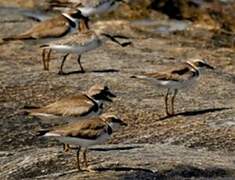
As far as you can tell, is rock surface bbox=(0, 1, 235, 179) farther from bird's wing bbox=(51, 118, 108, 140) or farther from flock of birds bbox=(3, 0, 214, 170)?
bird's wing bbox=(51, 118, 108, 140)

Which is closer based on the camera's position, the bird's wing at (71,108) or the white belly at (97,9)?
the bird's wing at (71,108)

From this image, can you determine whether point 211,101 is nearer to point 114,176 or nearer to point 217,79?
point 217,79

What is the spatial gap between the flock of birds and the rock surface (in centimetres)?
33

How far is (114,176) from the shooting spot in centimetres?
1330

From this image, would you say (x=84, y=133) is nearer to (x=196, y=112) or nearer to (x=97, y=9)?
(x=196, y=112)

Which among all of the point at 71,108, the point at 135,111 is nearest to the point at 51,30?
the point at 135,111

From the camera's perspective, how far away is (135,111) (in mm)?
17938

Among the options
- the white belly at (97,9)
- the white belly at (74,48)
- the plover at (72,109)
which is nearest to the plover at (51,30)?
the white belly at (74,48)

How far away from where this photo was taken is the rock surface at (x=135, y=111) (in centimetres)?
1416

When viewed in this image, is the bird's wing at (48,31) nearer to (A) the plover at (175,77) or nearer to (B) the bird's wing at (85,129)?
(A) the plover at (175,77)

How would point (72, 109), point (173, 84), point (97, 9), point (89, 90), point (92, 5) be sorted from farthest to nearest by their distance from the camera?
1. point (97, 9)
2. point (92, 5)
3. point (173, 84)
4. point (89, 90)
5. point (72, 109)

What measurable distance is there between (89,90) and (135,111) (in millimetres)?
1997

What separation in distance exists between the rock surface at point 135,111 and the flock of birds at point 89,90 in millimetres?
329

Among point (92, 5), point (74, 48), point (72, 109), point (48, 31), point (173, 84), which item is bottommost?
point (92, 5)
